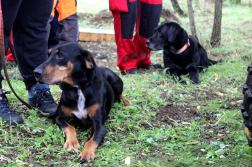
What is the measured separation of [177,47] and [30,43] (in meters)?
2.79

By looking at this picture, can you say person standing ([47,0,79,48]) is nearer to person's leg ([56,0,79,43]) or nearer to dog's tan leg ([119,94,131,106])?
person's leg ([56,0,79,43])

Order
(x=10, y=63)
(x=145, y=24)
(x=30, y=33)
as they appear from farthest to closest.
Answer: (x=10, y=63) → (x=145, y=24) → (x=30, y=33)

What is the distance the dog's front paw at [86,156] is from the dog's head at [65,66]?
68 centimetres

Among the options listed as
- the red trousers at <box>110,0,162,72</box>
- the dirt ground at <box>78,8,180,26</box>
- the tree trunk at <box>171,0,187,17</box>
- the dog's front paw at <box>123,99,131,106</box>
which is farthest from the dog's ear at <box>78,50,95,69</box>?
the tree trunk at <box>171,0,187,17</box>

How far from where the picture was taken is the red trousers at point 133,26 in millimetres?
4788

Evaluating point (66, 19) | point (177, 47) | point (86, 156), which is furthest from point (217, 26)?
point (86, 156)

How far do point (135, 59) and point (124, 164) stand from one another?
3.24 meters

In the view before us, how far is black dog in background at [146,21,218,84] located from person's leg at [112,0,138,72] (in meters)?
0.37

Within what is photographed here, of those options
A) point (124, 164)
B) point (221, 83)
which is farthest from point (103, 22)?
point (124, 164)

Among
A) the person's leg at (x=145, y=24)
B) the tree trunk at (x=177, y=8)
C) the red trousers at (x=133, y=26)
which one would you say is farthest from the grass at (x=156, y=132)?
the tree trunk at (x=177, y=8)

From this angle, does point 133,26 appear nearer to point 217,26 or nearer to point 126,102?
point 126,102

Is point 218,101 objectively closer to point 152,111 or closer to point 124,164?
point 152,111

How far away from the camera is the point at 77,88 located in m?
2.69

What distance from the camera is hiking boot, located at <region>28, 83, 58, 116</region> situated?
10.2ft
